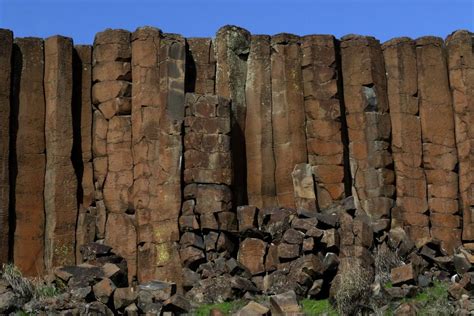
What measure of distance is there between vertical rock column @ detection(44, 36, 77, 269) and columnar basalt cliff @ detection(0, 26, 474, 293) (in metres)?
0.03

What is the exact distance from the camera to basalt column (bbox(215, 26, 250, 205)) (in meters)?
26.7

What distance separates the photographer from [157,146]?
25.8 meters

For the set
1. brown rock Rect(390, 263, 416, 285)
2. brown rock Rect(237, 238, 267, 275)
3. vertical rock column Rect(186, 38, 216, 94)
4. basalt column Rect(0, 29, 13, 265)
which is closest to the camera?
brown rock Rect(390, 263, 416, 285)

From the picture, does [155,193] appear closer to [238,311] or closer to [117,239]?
[117,239]

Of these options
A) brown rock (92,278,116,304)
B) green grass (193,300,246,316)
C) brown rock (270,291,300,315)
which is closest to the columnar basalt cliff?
green grass (193,300,246,316)

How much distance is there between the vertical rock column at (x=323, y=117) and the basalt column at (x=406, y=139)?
4.51 feet

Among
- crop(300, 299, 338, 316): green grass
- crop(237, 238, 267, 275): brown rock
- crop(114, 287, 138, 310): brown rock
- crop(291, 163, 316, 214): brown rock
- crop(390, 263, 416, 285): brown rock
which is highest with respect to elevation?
crop(291, 163, 316, 214): brown rock

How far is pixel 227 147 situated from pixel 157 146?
1.54 metres

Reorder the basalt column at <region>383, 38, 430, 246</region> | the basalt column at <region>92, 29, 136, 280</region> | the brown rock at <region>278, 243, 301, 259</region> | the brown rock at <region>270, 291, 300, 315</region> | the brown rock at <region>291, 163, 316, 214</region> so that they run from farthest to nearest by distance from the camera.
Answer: the basalt column at <region>383, 38, 430, 246</region>, the brown rock at <region>291, 163, 316, 214</region>, the basalt column at <region>92, 29, 136, 280</region>, the brown rock at <region>278, 243, 301, 259</region>, the brown rock at <region>270, 291, 300, 315</region>

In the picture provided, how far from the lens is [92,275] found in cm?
2303

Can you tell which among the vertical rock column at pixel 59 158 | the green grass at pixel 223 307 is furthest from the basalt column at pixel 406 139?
the vertical rock column at pixel 59 158

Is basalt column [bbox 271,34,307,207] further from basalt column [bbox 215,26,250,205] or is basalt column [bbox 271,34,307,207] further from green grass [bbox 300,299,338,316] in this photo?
green grass [bbox 300,299,338,316]

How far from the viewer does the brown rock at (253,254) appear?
24.6 metres

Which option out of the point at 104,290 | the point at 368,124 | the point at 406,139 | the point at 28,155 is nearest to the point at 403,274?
the point at 406,139
